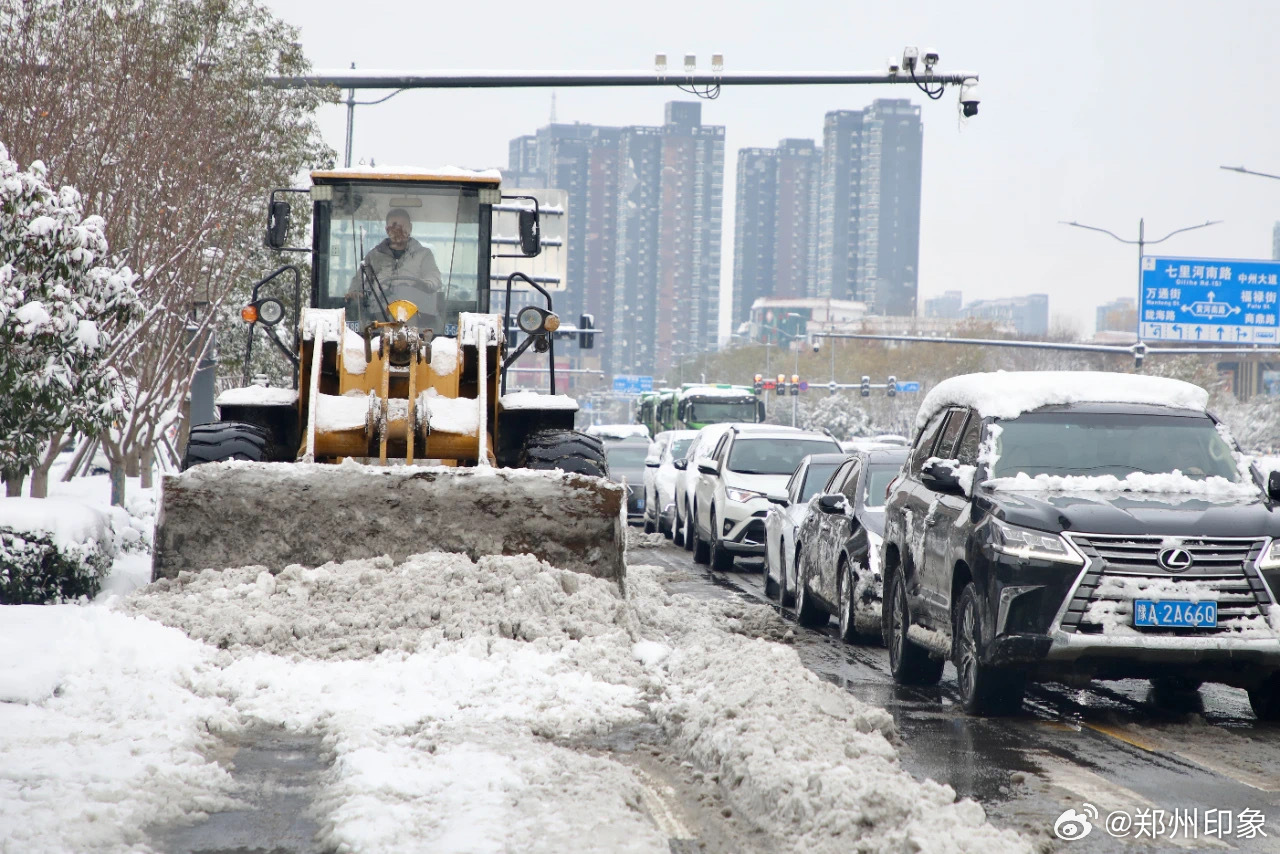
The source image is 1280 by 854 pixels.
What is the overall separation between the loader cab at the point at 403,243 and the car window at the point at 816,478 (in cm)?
456

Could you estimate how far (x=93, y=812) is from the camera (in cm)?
543

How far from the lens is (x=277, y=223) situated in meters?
11.9

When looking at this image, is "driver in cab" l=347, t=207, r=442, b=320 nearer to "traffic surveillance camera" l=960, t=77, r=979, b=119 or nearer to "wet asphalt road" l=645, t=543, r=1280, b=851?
"wet asphalt road" l=645, t=543, r=1280, b=851

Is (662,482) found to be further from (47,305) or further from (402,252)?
(47,305)

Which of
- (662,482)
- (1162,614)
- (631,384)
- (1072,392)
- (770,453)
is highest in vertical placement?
(1072,392)

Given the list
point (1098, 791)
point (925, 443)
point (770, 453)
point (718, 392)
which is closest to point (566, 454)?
point (925, 443)

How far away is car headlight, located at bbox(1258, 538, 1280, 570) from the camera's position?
8.34 m

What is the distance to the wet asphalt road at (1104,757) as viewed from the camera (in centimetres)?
605

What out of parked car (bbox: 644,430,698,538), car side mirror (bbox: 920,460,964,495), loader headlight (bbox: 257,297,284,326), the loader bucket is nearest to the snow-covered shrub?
loader headlight (bbox: 257,297,284,326)

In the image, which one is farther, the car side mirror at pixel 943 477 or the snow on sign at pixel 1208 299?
the snow on sign at pixel 1208 299

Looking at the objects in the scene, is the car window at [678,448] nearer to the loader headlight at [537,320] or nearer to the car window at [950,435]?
the loader headlight at [537,320]

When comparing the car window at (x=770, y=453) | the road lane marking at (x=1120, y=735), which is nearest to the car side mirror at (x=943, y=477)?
the road lane marking at (x=1120, y=735)

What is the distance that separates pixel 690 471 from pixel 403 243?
1064 cm

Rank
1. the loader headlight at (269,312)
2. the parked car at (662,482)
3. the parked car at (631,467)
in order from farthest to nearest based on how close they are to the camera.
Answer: the parked car at (631,467)
the parked car at (662,482)
the loader headlight at (269,312)
